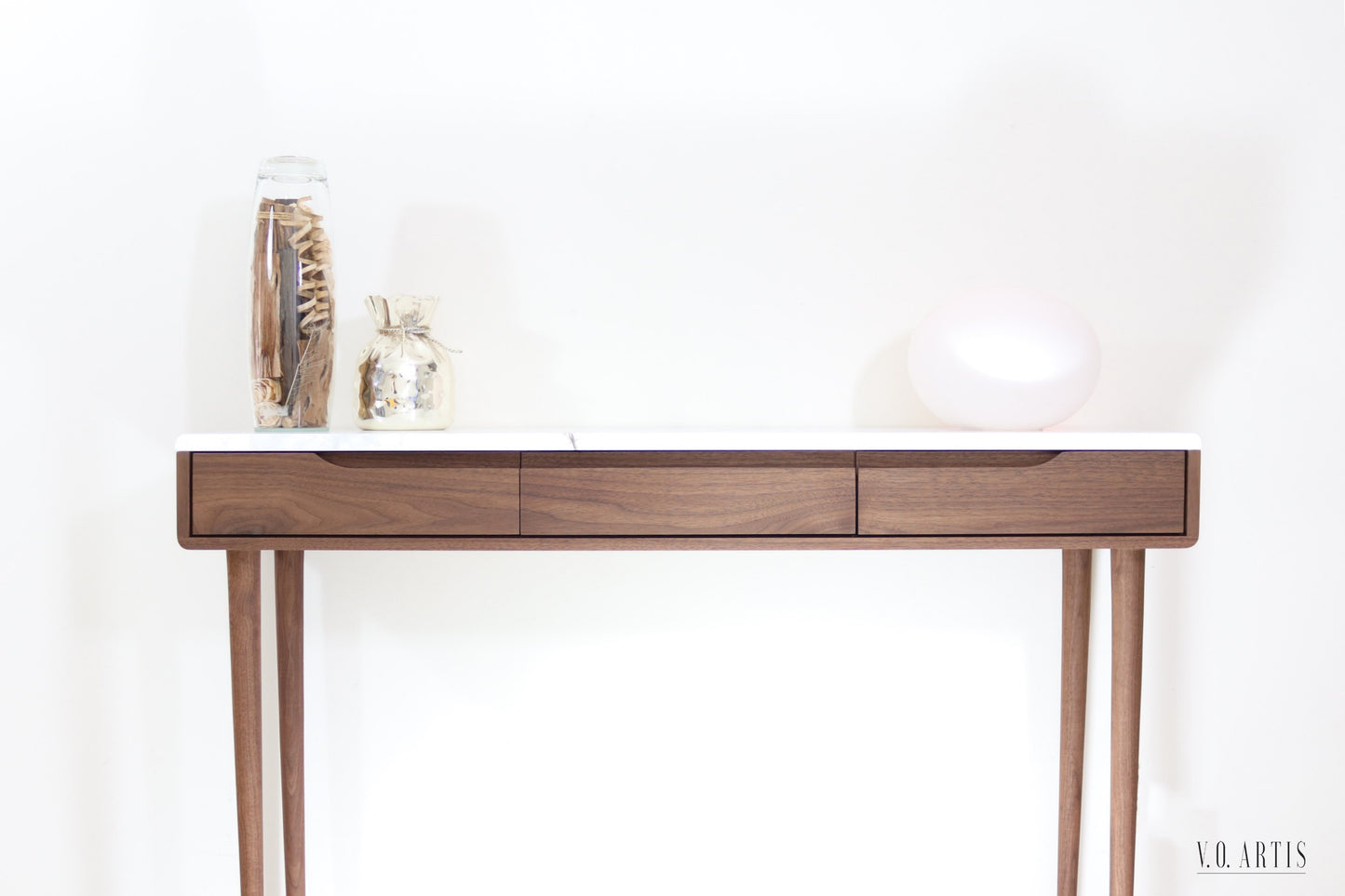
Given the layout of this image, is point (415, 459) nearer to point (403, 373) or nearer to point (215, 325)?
point (403, 373)

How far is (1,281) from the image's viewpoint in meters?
1.60

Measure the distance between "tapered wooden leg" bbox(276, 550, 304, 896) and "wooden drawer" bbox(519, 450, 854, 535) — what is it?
495mm

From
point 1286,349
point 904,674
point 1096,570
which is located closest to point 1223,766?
point 1096,570

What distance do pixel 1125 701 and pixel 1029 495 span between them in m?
0.31

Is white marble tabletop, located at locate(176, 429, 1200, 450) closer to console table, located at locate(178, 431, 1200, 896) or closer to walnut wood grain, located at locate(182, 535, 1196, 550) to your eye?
console table, located at locate(178, 431, 1200, 896)

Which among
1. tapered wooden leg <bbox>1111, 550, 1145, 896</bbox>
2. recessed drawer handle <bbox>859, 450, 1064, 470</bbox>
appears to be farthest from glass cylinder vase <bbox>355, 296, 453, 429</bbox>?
tapered wooden leg <bbox>1111, 550, 1145, 896</bbox>

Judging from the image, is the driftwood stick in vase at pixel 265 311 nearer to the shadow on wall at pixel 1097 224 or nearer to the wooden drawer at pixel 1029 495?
the wooden drawer at pixel 1029 495

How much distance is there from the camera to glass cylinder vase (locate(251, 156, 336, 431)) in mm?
1282

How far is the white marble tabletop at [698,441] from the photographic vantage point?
1.17 meters

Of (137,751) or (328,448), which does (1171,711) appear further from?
(137,751)

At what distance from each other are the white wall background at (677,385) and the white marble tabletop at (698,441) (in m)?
0.42

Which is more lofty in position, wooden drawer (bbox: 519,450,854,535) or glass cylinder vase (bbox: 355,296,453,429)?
glass cylinder vase (bbox: 355,296,453,429)

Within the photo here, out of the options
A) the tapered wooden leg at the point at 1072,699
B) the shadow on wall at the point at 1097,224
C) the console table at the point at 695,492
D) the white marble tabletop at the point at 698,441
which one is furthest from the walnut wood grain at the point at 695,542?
the shadow on wall at the point at 1097,224

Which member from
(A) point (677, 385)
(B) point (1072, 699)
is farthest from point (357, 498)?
(B) point (1072, 699)
